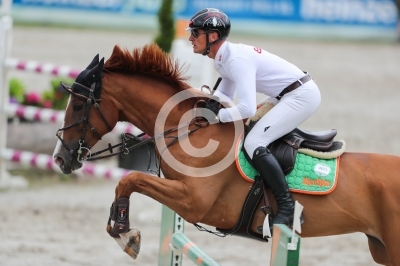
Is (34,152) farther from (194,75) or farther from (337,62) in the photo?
(337,62)

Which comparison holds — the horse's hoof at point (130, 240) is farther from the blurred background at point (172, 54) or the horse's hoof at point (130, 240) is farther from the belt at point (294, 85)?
the blurred background at point (172, 54)

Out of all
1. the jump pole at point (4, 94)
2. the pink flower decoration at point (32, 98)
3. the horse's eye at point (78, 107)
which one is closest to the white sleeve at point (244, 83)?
the horse's eye at point (78, 107)

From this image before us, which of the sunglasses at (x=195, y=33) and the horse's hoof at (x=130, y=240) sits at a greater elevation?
the sunglasses at (x=195, y=33)

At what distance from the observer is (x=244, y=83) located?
4.68 meters

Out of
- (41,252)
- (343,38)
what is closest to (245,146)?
(41,252)

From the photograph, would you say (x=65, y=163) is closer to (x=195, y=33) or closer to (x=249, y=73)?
(x=195, y=33)

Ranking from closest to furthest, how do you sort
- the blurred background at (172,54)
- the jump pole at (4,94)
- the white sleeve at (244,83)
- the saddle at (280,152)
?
the white sleeve at (244,83)
the saddle at (280,152)
the blurred background at (172,54)
the jump pole at (4,94)

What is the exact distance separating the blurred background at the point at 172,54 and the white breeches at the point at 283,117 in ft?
7.45

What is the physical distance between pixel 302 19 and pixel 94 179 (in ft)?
46.9

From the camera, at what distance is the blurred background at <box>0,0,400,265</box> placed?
7.29 m

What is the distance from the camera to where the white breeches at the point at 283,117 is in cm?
487

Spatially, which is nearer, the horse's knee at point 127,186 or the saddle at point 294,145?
the horse's knee at point 127,186

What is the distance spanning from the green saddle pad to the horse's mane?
0.72m

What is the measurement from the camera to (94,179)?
9844 mm
